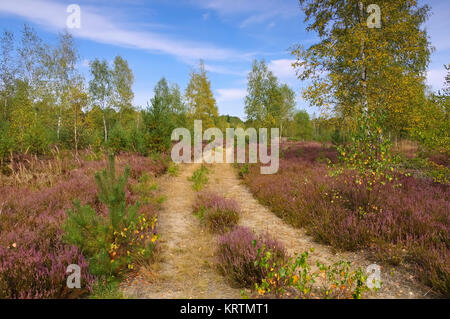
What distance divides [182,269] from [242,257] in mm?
1038

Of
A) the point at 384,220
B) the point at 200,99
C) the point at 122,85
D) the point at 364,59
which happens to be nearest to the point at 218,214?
the point at 384,220

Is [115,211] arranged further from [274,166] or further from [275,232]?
[274,166]

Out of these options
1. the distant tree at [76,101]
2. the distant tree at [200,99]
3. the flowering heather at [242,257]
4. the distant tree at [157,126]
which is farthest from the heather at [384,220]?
the distant tree at [200,99]

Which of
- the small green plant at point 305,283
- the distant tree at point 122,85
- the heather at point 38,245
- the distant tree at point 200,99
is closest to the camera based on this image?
the small green plant at point 305,283

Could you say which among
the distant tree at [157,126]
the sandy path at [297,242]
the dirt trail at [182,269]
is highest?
the distant tree at [157,126]

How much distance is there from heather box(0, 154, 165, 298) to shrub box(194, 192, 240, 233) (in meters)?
1.44

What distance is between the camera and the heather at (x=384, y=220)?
3.49 metres

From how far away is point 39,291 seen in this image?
2.86 m

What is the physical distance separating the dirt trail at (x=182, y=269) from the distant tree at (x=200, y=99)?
1906 centimetres

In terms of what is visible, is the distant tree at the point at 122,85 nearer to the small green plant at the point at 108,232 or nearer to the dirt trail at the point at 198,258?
the dirt trail at the point at 198,258

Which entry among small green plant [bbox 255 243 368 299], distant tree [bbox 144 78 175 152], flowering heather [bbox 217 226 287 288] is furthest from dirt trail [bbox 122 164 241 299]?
distant tree [bbox 144 78 175 152]

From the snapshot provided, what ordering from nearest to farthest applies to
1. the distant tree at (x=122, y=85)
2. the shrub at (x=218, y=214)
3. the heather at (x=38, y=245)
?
the heather at (x=38, y=245), the shrub at (x=218, y=214), the distant tree at (x=122, y=85)

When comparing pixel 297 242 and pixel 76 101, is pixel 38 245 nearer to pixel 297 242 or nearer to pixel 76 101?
pixel 297 242

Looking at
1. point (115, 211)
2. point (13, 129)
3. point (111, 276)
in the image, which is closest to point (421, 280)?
point (111, 276)
